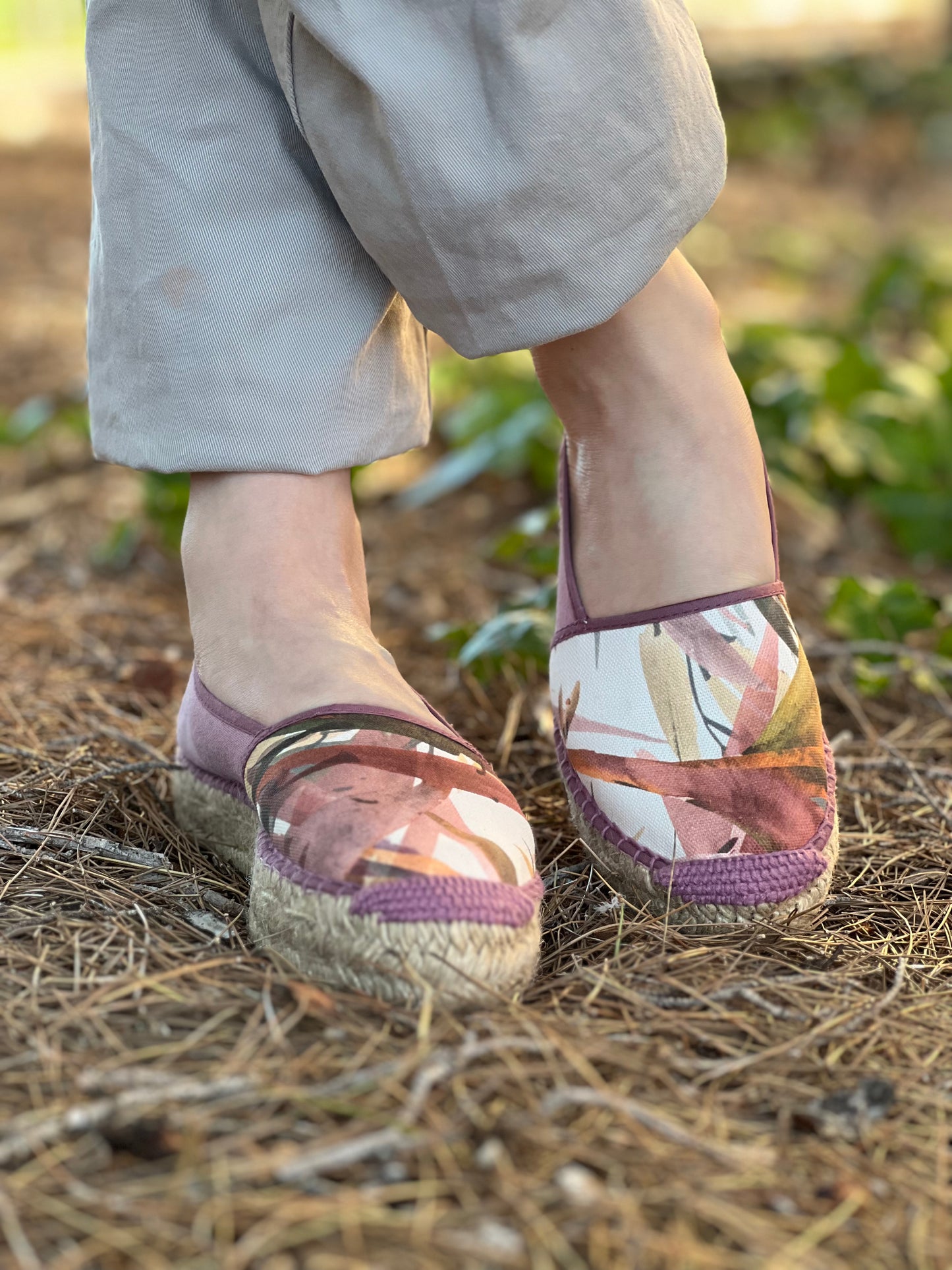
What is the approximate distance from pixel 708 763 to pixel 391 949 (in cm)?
31

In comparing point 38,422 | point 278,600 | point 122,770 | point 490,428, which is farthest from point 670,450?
point 38,422

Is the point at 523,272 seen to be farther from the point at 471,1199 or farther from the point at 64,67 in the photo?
the point at 64,67

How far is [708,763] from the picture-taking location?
0.92m

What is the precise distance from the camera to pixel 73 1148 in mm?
602

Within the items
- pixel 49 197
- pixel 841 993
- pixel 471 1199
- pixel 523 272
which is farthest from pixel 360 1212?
pixel 49 197

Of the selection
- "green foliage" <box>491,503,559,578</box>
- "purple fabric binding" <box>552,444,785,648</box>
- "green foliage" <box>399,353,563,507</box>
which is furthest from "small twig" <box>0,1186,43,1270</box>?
"green foliage" <box>399,353,563,507</box>

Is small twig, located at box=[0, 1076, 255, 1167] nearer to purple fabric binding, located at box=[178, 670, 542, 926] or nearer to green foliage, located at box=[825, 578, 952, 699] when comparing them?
purple fabric binding, located at box=[178, 670, 542, 926]

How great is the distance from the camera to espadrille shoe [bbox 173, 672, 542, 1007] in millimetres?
743

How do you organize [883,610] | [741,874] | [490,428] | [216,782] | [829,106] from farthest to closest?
[829,106] → [490,428] → [883,610] → [216,782] → [741,874]

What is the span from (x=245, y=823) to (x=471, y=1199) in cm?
45

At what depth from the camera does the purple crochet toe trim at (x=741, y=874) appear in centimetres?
89

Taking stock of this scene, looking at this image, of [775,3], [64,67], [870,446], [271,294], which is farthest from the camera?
[775,3]

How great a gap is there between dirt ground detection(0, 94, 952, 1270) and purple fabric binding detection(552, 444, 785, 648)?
0.64 feet

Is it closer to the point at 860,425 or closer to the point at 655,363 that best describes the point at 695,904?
the point at 655,363
